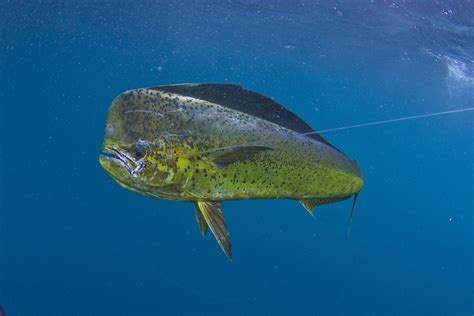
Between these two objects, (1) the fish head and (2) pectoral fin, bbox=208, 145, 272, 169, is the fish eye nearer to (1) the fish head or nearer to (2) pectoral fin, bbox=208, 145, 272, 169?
(1) the fish head

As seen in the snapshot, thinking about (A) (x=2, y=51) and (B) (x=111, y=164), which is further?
(A) (x=2, y=51)

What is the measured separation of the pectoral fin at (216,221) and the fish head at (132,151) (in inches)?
10.9

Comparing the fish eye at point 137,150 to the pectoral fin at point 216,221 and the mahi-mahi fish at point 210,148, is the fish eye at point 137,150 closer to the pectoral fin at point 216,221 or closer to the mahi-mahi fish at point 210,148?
the mahi-mahi fish at point 210,148

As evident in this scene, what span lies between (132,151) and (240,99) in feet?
2.28

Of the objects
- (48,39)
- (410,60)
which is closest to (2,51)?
(48,39)

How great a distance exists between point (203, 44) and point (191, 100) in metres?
26.6

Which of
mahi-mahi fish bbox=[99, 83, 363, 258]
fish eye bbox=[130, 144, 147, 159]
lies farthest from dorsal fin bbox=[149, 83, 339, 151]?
fish eye bbox=[130, 144, 147, 159]

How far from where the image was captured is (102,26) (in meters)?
23.7

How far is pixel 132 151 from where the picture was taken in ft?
8.01

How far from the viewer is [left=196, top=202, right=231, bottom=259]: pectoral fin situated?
2.56m

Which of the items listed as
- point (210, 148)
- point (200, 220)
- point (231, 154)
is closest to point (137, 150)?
point (210, 148)

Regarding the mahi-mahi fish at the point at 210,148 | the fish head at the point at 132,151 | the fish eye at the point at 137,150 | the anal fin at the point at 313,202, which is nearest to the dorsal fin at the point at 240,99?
the mahi-mahi fish at the point at 210,148

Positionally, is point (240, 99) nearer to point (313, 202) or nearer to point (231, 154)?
point (231, 154)

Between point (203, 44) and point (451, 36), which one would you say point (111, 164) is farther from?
point (203, 44)
